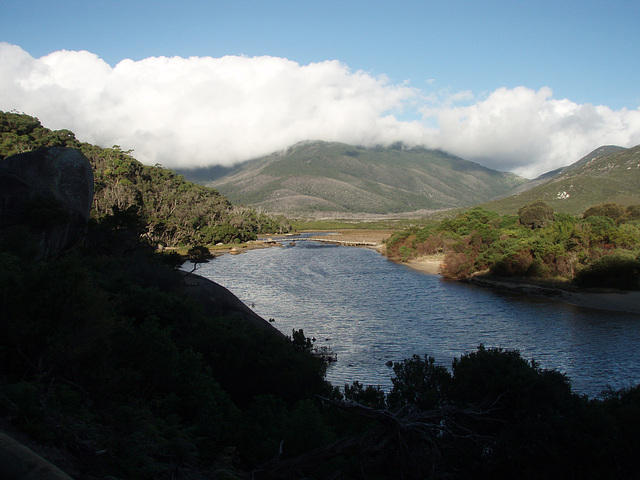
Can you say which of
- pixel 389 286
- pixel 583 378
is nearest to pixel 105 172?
pixel 389 286

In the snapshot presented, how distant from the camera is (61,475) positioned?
5211 mm

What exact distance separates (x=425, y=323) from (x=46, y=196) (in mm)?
26481

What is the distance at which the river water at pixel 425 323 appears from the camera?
83.7 feet

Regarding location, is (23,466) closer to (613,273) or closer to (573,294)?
(573,294)

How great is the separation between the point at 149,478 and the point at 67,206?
2365 centimetres

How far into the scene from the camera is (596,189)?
478 feet

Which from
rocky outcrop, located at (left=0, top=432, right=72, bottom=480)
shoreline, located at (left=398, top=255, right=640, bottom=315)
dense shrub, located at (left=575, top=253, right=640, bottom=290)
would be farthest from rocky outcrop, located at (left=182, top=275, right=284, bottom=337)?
dense shrub, located at (left=575, top=253, right=640, bottom=290)

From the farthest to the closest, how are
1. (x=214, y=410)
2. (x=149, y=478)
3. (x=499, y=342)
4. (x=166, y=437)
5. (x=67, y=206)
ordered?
(x=499, y=342), (x=67, y=206), (x=214, y=410), (x=166, y=437), (x=149, y=478)

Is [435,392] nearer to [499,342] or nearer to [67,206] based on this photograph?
[499,342]

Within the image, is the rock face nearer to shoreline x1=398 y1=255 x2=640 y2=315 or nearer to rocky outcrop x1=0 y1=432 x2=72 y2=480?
rocky outcrop x1=0 y1=432 x2=72 y2=480

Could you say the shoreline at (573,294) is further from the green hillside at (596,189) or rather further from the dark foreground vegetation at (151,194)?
the green hillside at (596,189)

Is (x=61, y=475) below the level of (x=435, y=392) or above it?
above

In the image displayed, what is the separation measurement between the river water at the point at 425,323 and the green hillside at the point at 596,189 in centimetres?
9770

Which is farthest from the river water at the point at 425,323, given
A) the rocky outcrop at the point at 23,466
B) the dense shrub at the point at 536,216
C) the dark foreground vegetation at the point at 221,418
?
the dense shrub at the point at 536,216
